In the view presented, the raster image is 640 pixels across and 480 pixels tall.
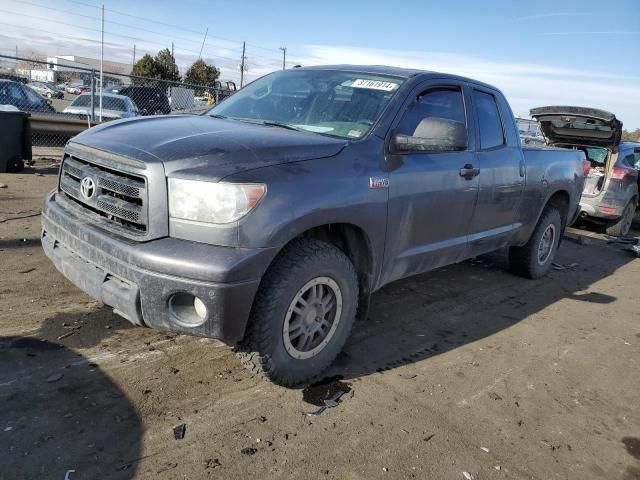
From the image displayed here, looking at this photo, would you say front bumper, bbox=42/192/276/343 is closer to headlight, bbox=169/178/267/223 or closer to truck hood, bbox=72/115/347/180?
headlight, bbox=169/178/267/223

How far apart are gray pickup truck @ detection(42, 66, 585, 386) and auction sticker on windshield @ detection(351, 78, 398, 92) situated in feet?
0.06

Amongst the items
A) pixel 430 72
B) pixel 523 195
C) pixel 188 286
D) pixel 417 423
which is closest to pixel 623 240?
pixel 523 195

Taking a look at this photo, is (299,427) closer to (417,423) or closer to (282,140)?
(417,423)

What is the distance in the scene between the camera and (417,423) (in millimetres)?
3012

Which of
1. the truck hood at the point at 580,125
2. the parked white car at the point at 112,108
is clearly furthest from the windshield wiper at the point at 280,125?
the parked white car at the point at 112,108

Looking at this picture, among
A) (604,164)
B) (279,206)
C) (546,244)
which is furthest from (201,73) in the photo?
(279,206)

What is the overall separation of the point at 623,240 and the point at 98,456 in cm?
926

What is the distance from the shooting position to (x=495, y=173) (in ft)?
15.2

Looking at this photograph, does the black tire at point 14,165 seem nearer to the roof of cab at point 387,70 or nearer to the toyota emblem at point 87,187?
the roof of cab at point 387,70

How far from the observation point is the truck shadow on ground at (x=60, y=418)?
2.38m

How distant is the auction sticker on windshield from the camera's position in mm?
3825

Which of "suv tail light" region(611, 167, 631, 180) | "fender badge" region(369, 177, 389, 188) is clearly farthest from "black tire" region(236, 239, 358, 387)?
"suv tail light" region(611, 167, 631, 180)

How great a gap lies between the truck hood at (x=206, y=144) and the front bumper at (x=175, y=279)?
41 centimetres

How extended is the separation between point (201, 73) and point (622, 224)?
5292 centimetres
